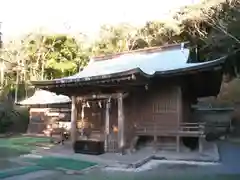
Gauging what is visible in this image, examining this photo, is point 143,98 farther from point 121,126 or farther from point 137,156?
point 137,156

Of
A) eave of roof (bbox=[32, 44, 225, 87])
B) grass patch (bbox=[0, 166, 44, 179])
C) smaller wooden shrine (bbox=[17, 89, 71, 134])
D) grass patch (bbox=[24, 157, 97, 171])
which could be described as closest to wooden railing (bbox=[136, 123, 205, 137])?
eave of roof (bbox=[32, 44, 225, 87])

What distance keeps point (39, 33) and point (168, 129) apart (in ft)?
66.7

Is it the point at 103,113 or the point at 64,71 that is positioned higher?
the point at 64,71

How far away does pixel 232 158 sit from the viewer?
11.9m

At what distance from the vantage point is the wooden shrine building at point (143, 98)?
11750 millimetres

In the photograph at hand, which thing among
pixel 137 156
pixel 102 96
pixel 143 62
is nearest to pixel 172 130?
pixel 137 156

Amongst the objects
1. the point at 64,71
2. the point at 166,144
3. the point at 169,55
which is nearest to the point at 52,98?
the point at 64,71

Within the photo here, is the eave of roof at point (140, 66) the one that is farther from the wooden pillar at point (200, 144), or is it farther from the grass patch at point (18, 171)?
the grass patch at point (18, 171)

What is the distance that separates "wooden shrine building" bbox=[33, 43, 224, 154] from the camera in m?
11.8

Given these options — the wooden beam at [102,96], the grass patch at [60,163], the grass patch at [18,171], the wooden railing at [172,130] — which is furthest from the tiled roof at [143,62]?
the grass patch at [18,171]

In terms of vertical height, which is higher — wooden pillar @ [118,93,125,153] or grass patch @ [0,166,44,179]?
wooden pillar @ [118,93,125,153]

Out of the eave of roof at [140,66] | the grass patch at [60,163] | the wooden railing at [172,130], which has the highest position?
the eave of roof at [140,66]

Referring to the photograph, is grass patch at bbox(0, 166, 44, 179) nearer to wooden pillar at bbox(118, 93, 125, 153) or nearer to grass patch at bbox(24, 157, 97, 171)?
grass patch at bbox(24, 157, 97, 171)

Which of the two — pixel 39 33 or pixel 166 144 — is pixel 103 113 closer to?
pixel 166 144
